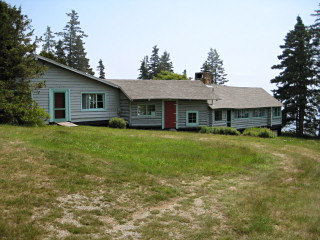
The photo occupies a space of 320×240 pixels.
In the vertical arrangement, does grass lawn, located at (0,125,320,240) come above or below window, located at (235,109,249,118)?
below

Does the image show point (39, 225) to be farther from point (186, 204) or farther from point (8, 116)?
point (8, 116)

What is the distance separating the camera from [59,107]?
24.2 m

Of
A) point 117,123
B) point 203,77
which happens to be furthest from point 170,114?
point 203,77

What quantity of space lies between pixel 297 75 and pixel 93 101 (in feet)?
98.9

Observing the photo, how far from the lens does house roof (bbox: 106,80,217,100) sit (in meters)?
27.8

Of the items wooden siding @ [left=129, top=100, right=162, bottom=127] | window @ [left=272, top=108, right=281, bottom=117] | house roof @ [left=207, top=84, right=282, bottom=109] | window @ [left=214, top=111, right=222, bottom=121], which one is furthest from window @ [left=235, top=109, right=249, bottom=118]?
wooden siding @ [left=129, top=100, right=162, bottom=127]

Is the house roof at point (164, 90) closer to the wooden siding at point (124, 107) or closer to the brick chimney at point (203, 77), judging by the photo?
the wooden siding at point (124, 107)

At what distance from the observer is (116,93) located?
27797mm

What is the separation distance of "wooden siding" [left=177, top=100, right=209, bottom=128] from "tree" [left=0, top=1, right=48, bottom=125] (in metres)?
13.3

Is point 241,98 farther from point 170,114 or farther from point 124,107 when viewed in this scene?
point 124,107

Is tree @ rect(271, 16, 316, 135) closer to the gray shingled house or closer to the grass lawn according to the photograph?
the gray shingled house

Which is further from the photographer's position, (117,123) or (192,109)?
(192,109)

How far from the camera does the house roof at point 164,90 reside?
2780cm

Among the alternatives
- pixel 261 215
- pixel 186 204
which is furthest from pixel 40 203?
pixel 261 215
